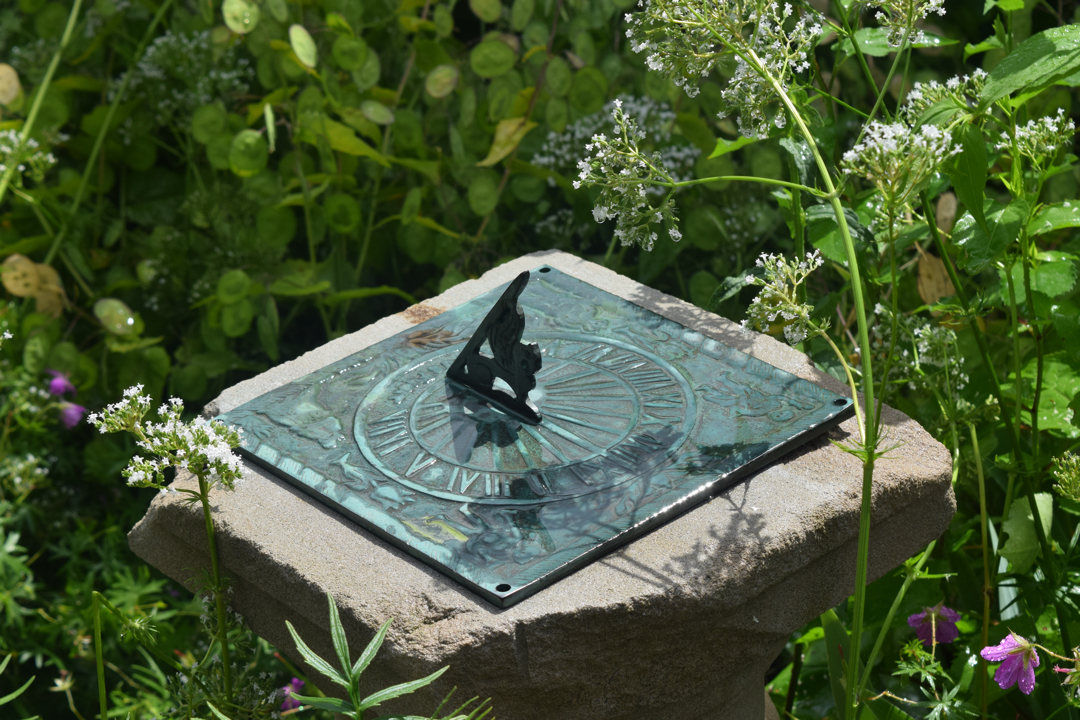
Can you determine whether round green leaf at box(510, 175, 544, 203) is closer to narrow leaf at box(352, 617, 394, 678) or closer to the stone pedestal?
the stone pedestal

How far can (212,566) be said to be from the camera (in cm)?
191

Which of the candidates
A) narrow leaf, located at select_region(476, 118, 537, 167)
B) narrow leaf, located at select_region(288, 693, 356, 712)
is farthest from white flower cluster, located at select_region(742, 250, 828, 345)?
narrow leaf, located at select_region(476, 118, 537, 167)

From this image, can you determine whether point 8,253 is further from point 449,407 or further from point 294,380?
point 449,407

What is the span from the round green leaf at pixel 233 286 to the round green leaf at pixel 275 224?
0.21 metres

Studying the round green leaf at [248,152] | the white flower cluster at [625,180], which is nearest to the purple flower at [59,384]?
the round green leaf at [248,152]

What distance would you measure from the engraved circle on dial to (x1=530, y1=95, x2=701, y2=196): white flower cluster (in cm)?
123

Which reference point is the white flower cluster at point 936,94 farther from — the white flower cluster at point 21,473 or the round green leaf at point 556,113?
the white flower cluster at point 21,473

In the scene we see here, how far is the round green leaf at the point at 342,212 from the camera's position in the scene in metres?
3.27

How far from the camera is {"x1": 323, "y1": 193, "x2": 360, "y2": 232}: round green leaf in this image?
3270 mm

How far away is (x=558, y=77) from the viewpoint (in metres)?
3.18

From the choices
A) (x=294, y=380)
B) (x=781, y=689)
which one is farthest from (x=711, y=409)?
(x=781, y=689)

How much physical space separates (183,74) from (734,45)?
249 centimetres

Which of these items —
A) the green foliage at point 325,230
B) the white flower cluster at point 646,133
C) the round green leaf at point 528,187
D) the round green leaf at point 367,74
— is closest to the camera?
the green foliage at point 325,230

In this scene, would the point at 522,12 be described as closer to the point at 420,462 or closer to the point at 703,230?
the point at 703,230
